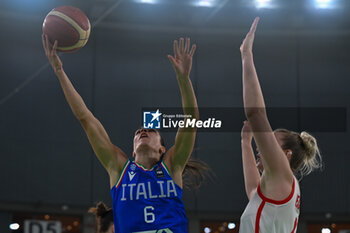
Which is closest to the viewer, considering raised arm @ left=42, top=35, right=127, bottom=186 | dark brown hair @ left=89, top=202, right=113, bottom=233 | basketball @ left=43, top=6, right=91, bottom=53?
raised arm @ left=42, top=35, right=127, bottom=186

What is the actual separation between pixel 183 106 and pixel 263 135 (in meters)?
1.00

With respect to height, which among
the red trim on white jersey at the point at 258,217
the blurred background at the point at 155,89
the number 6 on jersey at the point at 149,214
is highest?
the blurred background at the point at 155,89

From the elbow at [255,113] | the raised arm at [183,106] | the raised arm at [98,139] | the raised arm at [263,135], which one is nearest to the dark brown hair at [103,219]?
the raised arm at [98,139]

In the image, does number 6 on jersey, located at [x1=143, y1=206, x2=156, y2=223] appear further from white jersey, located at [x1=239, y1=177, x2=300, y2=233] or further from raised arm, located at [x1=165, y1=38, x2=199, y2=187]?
white jersey, located at [x1=239, y1=177, x2=300, y2=233]

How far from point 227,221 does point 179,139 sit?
8.06 m

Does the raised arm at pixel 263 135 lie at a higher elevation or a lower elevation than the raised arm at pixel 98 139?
lower

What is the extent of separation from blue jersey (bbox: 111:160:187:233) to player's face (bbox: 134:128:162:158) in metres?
0.15

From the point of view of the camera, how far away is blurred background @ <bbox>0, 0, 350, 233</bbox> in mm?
10688

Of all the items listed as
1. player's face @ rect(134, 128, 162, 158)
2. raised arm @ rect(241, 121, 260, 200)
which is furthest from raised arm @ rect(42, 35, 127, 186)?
raised arm @ rect(241, 121, 260, 200)

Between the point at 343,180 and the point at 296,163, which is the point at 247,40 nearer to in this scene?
the point at 296,163

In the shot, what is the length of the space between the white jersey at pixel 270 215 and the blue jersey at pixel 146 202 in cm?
67

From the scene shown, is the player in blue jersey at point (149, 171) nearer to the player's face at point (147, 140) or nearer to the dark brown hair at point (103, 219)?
the player's face at point (147, 140)

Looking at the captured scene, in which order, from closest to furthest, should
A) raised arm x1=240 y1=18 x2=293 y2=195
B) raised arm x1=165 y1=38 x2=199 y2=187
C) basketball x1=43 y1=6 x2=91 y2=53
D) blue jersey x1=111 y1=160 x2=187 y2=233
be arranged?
raised arm x1=240 y1=18 x2=293 y2=195 → blue jersey x1=111 y1=160 x2=187 y2=233 → raised arm x1=165 y1=38 x2=199 y2=187 → basketball x1=43 y1=6 x2=91 y2=53

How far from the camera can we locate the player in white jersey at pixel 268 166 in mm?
2518
